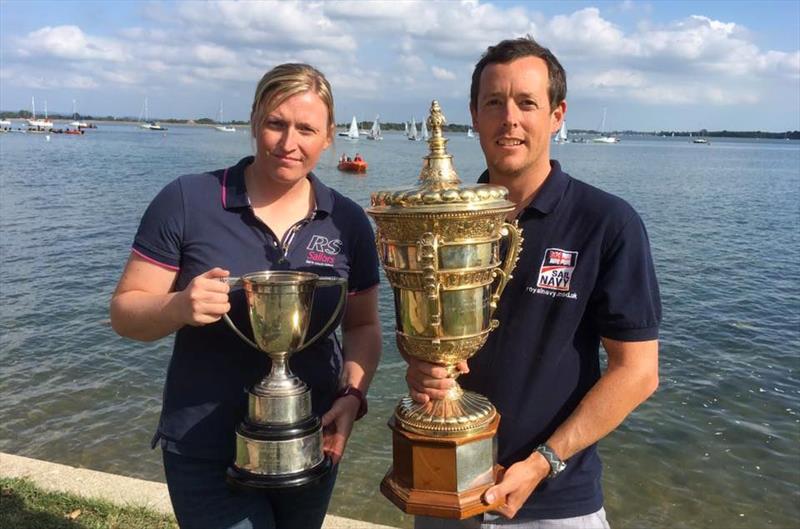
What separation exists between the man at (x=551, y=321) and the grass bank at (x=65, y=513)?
2823mm

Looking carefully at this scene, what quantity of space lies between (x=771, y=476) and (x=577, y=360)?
22.1 ft

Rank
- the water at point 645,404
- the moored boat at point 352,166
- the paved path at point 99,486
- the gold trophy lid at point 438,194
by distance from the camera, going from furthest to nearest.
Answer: the moored boat at point 352,166 → the water at point 645,404 → the paved path at point 99,486 → the gold trophy lid at point 438,194

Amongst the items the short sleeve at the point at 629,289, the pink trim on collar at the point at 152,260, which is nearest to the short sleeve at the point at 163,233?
the pink trim on collar at the point at 152,260

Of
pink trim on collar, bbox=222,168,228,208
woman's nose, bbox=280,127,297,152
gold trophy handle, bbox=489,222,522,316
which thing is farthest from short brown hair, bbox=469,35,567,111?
pink trim on collar, bbox=222,168,228,208

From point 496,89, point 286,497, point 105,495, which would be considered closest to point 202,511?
point 286,497

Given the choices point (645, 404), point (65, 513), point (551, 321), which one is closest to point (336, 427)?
point (551, 321)

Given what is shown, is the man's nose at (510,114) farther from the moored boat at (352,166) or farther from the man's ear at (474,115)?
the moored boat at (352,166)

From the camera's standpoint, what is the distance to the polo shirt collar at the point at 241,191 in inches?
102

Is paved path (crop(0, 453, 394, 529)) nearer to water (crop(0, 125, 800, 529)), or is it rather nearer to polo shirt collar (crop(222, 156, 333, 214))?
water (crop(0, 125, 800, 529))

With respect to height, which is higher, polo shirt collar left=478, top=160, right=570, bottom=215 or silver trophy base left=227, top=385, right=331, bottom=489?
polo shirt collar left=478, top=160, right=570, bottom=215

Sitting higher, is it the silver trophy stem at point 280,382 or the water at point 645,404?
the silver trophy stem at point 280,382

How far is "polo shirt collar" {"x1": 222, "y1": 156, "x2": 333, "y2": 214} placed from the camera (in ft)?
8.53

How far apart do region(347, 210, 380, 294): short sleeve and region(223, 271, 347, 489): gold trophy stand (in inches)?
14.7

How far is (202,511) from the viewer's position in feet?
8.54
